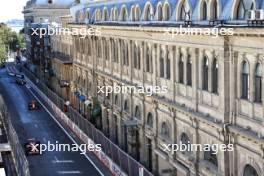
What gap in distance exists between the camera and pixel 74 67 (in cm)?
6856

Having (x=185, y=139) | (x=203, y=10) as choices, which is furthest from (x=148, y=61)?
(x=203, y=10)

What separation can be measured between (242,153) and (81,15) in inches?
1576

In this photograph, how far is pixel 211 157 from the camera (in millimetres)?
29703

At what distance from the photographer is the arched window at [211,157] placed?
96.2 ft

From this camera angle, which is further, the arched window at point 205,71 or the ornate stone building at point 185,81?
the arched window at point 205,71

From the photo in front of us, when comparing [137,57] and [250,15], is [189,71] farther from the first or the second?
[137,57]

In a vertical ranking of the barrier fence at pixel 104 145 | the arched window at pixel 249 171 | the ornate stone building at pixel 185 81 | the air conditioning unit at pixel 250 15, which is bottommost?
the barrier fence at pixel 104 145

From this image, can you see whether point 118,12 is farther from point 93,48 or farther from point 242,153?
point 242,153

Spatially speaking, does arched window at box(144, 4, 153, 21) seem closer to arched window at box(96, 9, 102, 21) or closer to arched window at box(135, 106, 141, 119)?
arched window at box(135, 106, 141, 119)

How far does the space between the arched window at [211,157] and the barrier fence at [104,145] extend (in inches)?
136

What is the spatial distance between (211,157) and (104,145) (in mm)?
13980

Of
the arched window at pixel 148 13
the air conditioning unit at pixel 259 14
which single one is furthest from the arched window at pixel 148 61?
the air conditioning unit at pixel 259 14

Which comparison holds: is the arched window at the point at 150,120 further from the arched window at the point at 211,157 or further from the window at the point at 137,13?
the arched window at the point at 211,157

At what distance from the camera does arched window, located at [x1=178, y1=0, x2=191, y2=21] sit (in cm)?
3250
